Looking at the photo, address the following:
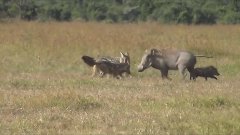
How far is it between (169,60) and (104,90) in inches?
162

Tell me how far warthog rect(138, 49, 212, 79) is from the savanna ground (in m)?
0.38

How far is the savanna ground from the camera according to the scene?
319 inches

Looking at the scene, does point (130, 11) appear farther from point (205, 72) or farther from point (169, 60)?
point (205, 72)

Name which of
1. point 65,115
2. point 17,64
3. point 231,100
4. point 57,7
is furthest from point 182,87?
point 57,7

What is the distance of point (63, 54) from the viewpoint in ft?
66.2

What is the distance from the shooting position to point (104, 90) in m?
12.1

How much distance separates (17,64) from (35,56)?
57.4 inches

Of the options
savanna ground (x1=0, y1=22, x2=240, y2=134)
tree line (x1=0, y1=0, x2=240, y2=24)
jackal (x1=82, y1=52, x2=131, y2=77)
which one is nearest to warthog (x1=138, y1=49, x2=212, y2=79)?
savanna ground (x1=0, y1=22, x2=240, y2=134)

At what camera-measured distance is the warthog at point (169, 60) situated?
619 inches

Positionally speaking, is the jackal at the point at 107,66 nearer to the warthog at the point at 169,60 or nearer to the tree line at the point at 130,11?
the warthog at the point at 169,60

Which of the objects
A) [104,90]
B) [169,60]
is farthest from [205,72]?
[104,90]

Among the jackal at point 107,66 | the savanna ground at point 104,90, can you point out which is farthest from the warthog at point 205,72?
the jackal at point 107,66

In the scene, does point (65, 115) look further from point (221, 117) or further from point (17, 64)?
point (17, 64)

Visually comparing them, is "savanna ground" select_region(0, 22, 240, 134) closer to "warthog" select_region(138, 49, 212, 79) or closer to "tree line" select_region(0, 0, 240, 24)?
"warthog" select_region(138, 49, 212, 79)
